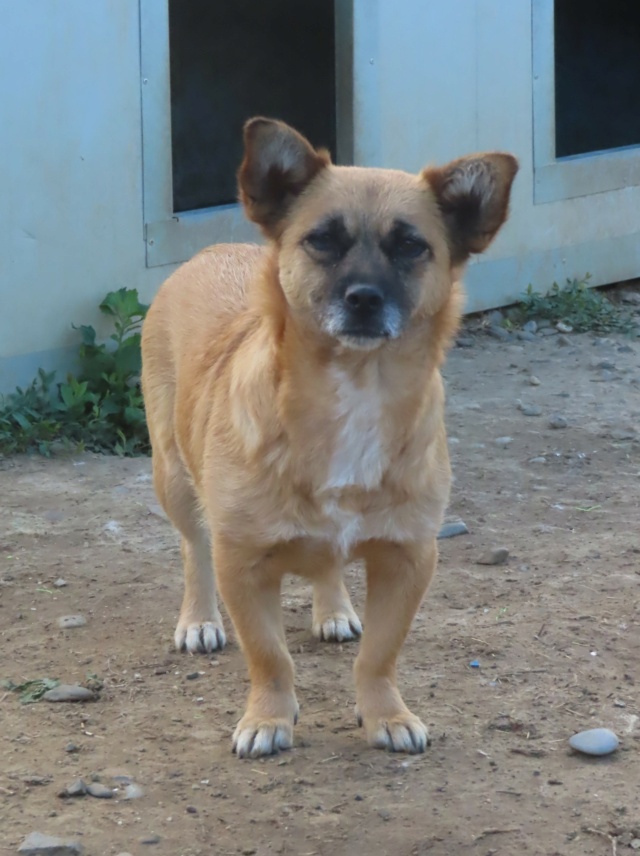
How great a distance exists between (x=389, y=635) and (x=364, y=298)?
3.24 feet

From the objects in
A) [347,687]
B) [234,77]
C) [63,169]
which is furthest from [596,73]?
[347,687]

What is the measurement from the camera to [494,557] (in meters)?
5.00

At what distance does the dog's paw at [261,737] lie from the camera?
349 cm

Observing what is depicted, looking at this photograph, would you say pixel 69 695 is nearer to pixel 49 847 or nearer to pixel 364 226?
pixel 49 847

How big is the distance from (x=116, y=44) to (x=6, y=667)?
3736mm

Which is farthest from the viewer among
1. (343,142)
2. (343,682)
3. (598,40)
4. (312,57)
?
(598,40)

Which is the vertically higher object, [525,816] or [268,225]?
[268,225]

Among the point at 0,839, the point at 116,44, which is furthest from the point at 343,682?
the point at 116,44

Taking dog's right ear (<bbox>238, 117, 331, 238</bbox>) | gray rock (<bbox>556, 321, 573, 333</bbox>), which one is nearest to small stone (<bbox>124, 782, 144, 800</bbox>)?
dog's right ear (<bbox>238, 117, 331, 238</bbox>)

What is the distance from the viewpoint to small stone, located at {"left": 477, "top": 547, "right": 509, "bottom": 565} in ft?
16.4

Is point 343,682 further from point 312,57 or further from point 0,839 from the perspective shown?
point 312,57

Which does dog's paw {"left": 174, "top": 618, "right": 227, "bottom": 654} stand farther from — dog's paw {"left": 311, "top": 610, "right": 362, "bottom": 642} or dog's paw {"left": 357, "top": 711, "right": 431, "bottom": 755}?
dog's paw {"left": 357, "top": 711, "right": 431, "bottom": 755}

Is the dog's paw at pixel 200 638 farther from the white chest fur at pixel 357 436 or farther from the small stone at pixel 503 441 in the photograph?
the small stone at pixel 503 441

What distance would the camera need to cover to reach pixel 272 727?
352cm
